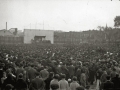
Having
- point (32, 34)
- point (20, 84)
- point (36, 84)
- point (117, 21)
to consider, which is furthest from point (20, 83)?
point (117, 21)

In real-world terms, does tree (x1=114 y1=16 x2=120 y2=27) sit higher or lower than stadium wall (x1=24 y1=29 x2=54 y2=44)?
higher

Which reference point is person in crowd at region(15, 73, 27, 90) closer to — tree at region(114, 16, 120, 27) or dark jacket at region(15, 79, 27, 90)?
dark jacket at region(15, 79, 27, 90)

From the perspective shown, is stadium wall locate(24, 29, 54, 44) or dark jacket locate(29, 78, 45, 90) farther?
stadium wall locate(24, 29, 54, 44)

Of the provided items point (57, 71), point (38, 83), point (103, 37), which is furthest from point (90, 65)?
point (103, 37)

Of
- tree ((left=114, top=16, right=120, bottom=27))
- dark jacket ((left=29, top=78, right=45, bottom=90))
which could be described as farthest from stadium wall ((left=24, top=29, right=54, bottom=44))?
dark jacket ((left=29, top=78, right=45, bottom=90))

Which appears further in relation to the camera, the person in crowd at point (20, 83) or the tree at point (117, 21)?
the tree at point (117, 21)

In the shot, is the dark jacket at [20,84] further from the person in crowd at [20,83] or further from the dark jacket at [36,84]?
the dark jacket at [36,84]

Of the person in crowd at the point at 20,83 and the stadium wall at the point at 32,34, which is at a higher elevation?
the stadium wall at the point at 32,34

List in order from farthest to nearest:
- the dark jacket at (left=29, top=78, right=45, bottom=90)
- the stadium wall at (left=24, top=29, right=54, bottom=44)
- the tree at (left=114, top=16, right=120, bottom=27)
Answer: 1. the tree at (left=114, top=16, right=120, bottom=27)
2. the stadium wall at (left=24, top=29, right=54, bottom=44)
3. the dark jacket at (left=29, top=78, right=45, bottom=90)

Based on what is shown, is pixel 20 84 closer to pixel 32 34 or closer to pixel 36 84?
pixel 36 84

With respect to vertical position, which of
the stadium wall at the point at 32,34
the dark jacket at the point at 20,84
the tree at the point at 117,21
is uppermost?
the tree at the point at 117,21

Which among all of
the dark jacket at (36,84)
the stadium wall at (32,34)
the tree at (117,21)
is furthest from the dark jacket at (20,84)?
the tree at (117,21)

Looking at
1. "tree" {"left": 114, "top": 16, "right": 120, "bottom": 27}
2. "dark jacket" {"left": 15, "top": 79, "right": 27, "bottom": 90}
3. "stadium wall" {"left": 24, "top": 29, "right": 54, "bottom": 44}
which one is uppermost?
"tree" {"left": 114, "top": 16, "right": 120, "bottom": 27}

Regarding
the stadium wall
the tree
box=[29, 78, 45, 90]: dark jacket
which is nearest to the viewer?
box=[29, 78, 45, 90]: dark jacket
